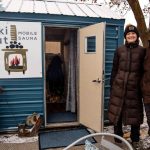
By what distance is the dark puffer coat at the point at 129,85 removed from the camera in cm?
348

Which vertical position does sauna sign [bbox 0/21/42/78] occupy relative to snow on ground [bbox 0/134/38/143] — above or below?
above

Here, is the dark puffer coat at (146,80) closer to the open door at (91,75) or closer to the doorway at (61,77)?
the open door at (91,75)

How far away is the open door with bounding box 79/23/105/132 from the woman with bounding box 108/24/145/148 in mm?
528

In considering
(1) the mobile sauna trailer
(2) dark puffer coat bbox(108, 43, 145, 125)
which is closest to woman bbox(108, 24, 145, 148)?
(2) dark puffer coat bbox(108, 43, 145, 125)

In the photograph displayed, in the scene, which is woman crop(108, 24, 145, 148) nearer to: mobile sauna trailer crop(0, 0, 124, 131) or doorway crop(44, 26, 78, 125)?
mobile sauna trailer crop(0, 0, 124, 131)

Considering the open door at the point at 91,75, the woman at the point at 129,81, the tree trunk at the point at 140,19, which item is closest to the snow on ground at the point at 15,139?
the open door at the point at 91,75

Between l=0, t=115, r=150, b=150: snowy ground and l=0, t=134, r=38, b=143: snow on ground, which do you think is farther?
l=0, t=134, r=38, b=143: snow on ground

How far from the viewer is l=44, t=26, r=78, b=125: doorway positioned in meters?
5.64

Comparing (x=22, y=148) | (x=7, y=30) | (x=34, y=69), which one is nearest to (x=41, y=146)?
(x=22, y=148)

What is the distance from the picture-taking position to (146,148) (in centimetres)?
386

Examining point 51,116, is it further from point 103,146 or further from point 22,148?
point 103,146

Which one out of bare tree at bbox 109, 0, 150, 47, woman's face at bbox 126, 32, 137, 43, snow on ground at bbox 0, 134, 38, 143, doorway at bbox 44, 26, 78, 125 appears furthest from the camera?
doorway at bbox 44, 26, 78, 125

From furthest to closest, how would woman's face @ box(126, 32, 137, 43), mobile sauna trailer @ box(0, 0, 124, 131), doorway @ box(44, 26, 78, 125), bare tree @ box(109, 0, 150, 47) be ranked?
1. doorway @ box(44, 26, 78, 125)
2. bare tree @ box(109, 0, 150, 47)
3. mobile sauna trailer @ box(0, 0, 124, 131)
4. woman's face @ box(126, 32, 137, 43)

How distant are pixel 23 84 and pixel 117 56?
1840 millimetres
